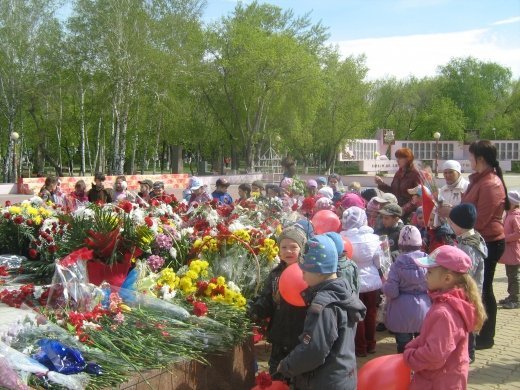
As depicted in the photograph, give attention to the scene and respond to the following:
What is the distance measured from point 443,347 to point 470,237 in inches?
90.6

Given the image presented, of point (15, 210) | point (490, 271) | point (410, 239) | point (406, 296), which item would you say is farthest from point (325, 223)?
point (15, 210)

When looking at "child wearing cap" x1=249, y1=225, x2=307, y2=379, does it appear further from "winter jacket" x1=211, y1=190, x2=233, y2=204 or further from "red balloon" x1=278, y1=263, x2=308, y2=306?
"winter jacket" x1=211, y1=190, x2=233, y2=204

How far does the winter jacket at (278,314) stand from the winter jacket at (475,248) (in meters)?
1.73

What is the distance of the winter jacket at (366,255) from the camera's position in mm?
5820

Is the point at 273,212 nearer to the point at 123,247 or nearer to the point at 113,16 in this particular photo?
the point at 123,247

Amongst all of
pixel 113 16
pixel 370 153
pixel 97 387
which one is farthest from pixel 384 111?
pixel 97 387

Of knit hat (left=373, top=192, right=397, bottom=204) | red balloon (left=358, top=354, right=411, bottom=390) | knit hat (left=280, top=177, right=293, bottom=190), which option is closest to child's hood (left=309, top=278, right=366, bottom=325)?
red balloon (left=358, top=354, right=411, bottom=390)

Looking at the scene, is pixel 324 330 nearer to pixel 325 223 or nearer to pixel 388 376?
pixel 388 376

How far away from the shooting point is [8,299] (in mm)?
4633

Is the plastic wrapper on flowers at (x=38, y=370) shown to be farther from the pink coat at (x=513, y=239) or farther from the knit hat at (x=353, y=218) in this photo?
the pink coat at (x=513, y=239)

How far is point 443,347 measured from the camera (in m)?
3.32

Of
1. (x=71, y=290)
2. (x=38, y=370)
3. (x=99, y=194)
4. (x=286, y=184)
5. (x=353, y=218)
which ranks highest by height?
(x=286, y=184)

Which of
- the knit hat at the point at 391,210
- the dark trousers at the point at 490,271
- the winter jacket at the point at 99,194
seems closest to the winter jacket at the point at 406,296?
the dark trousers at the point at 490,271

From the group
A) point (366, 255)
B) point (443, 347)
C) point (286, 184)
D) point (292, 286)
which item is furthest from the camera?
point (286, 184)
